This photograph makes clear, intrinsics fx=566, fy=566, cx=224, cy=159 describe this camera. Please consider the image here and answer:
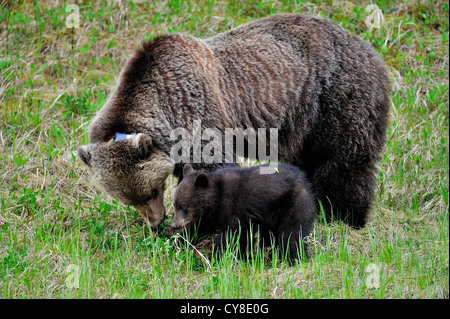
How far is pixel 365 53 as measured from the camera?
22.9ft

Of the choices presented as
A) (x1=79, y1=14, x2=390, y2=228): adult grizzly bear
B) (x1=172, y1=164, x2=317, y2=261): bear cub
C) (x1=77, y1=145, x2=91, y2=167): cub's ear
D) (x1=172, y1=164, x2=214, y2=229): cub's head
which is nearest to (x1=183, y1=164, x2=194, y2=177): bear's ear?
(x1=172, y1=164, x2=317, y2=261): bear cub

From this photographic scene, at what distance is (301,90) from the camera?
683 cm

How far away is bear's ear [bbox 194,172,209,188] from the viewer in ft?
18.1

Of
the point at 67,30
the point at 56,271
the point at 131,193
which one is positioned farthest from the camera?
the point at 67,30

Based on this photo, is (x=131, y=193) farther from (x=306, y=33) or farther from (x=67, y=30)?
(x=67, y=30)

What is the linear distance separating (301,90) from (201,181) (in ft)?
6.49

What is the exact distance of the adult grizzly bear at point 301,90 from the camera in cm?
631
